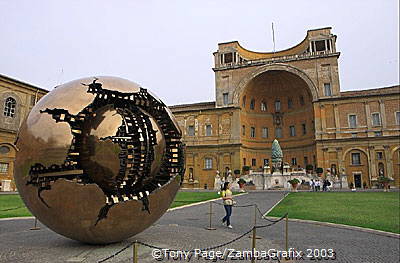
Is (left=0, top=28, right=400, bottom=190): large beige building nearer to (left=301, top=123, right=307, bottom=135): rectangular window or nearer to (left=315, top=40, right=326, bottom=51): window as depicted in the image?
(left=315, top=40, right=326, bottom=51): window

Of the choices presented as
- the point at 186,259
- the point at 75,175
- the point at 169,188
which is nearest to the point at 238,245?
the point at 186,259

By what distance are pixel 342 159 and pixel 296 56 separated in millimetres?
17627

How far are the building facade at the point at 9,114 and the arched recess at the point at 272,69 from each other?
3109 cm

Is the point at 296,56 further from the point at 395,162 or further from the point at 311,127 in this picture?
the point at 395,162

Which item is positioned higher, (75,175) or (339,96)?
(339,96)

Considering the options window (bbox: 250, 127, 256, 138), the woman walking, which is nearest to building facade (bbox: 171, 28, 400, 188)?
window (bbox: 250, 127, 256, 138)

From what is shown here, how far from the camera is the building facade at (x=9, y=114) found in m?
36.7

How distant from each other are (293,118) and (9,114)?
143 feet

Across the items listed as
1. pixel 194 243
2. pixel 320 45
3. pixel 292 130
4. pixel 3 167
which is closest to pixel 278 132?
pixel 292 130

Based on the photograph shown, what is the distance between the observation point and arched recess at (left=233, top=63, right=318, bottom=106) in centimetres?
4584

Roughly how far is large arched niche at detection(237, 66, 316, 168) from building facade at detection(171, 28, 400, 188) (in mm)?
167

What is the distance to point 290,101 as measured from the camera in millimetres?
52125

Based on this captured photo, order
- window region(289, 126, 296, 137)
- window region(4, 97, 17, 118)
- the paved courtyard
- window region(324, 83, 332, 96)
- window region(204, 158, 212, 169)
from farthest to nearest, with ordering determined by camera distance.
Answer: window region(289, 126, 296, 137) < window region(204, 158, 212, 169) < window region(324, 83, 332, 96) < window region(4, 97, 17, 118) < the paved courtyard

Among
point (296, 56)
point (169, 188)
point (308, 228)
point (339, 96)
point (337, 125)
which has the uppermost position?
point (296, 56)
